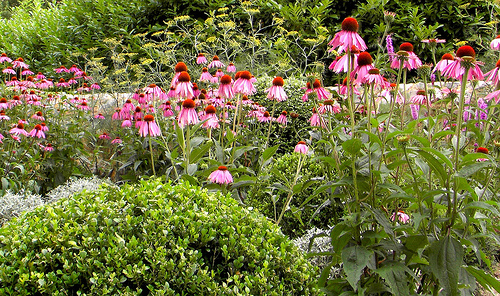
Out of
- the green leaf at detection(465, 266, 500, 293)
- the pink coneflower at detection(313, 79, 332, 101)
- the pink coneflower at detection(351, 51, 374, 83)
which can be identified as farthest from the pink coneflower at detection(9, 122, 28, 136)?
the green leaf at detection(465, 266, 500, 293)

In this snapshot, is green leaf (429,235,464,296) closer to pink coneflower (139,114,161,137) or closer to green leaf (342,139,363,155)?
green leaf (342,139,363,155)

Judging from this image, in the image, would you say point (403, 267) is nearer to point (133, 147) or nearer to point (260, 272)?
point (260, 272)

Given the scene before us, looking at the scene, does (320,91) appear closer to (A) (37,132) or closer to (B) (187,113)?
(B) (187,113)

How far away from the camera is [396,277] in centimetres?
127

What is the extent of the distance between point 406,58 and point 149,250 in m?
1.20

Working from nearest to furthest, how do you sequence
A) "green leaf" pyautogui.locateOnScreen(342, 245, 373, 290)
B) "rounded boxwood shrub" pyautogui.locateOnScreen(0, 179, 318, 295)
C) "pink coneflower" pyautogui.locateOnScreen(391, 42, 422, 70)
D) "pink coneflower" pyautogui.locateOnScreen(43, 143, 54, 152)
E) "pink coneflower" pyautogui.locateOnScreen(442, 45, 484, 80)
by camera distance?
"rounded boxwood shrub" pyautogui.locateOnScreen(0, 179, 318, 295) < "green leaf" pyautogui.locateOnScreen(342, 245, 373, 290) < "pink coneflower" pyautogui.locateOnScreen(442, 45, 484, 80) < "pink coneflower" pyautogui.locateOnScreen(391, 42, 422, 70) < "pink coneflower" pyautogui.locateOnScreen(43, 143, 54, 152)

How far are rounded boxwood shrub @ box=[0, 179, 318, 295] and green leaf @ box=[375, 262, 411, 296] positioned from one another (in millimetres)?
237

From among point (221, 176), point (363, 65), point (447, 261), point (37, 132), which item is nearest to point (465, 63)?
point (363, 65)

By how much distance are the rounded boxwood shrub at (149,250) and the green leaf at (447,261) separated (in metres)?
0.39

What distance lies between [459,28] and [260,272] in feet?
18.2

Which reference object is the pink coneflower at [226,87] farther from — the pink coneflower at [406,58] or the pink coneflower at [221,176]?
the pink coneflower at [406,58]

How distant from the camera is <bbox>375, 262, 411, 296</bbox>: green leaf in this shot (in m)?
1.24

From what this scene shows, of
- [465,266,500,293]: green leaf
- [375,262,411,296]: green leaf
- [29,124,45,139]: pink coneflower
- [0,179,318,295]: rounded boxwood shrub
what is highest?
[0,179,318,295]: rounded boxwood shrub

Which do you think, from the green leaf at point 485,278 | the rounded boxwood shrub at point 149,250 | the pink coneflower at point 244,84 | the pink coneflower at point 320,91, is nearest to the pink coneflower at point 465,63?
the pink coneflower at point 320,91
